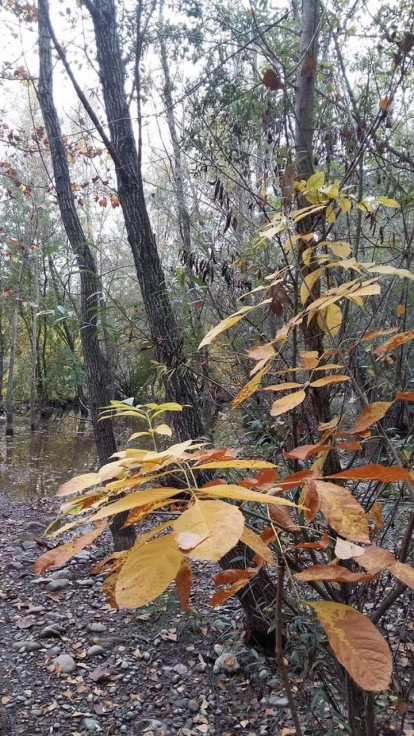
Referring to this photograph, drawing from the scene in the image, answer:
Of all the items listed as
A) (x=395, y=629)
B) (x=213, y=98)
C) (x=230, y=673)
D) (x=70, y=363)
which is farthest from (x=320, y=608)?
(x=70, y=363)

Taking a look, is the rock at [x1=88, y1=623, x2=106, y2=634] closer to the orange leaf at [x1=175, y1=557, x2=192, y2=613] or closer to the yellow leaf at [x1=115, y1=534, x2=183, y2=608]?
the orange leaf at [x1=175, y1=557, x2=192, y2=613]

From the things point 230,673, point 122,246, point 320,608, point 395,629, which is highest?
point 122,246

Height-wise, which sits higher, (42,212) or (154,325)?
(42,212)

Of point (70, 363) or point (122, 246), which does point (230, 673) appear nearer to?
point (70, 363)

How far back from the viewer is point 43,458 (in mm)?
9633

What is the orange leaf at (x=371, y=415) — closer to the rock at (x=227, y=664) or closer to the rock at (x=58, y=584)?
the rock at (x=227, y=664)

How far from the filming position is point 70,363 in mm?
16156

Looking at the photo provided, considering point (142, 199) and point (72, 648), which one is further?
point (72, 648)

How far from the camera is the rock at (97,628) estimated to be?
3.08 m

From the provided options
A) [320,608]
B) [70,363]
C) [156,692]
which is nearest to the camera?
[320,608]

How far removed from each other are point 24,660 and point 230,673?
4.03 ft

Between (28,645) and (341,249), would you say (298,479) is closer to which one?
(341,249)

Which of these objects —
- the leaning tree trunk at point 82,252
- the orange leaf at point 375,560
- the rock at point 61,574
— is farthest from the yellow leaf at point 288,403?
the rock at point 61,574

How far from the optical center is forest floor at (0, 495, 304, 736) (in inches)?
89.3
